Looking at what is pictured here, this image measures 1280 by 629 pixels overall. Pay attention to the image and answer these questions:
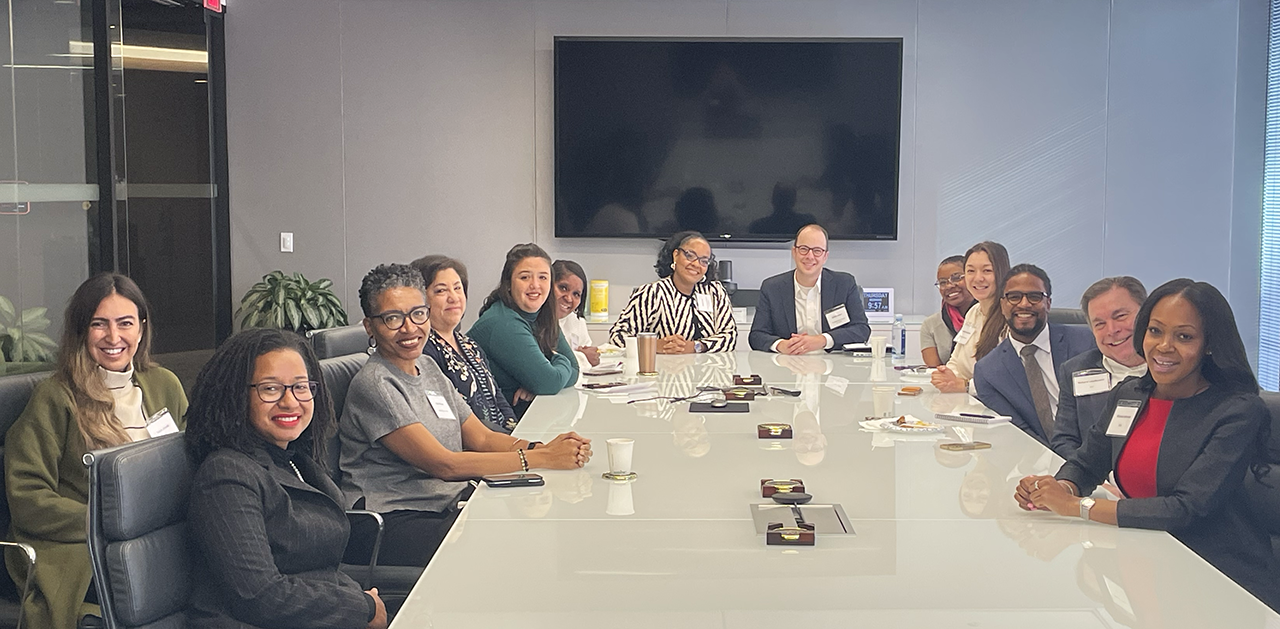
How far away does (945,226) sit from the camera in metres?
7.21

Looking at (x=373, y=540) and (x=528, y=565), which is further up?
(x=528, y=565)

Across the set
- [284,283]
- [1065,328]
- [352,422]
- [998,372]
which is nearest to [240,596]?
[352,422]

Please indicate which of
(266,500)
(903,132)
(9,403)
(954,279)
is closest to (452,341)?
(9,403)

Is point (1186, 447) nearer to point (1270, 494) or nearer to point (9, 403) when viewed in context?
point (1270, 494)

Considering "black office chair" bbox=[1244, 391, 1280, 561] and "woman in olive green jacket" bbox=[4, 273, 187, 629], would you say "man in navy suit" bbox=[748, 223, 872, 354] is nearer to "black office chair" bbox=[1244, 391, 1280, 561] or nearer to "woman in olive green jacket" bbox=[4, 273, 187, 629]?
"black office chair" bbox=[1244, 391, 1280, 561]

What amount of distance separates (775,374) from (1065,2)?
390cm

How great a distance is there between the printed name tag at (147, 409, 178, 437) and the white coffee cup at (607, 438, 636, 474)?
3.90 feet

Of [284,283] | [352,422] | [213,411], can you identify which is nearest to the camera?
[213,411]

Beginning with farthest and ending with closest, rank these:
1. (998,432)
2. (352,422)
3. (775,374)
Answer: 1. (775,374)
2. (998,432)
3. (352,422)

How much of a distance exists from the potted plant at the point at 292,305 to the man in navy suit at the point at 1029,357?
14.3 feet

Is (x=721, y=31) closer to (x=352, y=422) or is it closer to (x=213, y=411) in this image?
(x=352, y=422)

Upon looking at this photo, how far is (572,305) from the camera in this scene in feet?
17.3

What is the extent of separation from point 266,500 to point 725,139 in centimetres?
540

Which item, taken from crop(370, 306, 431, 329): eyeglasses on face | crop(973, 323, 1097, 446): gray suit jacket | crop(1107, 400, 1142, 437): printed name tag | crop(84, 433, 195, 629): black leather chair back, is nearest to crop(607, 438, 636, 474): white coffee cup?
crop(370, 306, 431, 329): eyeglasses on face
